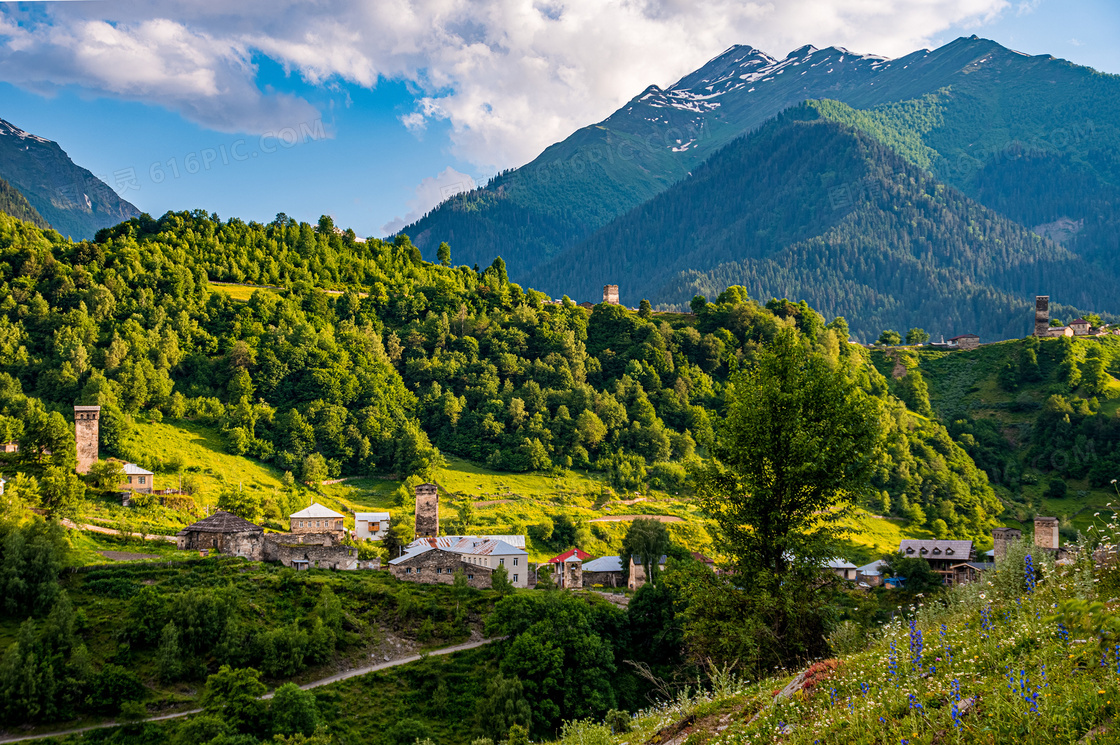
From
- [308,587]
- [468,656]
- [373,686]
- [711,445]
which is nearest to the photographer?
[711,445]

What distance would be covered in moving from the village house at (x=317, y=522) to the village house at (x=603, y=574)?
15.9m

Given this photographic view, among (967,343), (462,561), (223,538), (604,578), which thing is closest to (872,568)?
(604,578)

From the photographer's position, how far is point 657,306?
197000mm

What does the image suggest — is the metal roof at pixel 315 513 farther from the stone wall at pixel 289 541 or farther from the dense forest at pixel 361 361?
the dense forest at pixel 361 361

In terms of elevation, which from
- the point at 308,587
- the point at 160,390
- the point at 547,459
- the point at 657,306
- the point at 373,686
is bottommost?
the point at 373,686

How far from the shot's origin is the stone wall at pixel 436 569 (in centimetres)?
4728

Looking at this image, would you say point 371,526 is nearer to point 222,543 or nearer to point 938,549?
point 222,543

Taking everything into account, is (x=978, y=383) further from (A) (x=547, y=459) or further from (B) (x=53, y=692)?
(B) (x=53, y=692)

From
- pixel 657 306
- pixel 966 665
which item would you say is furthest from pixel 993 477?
pixel 657 306

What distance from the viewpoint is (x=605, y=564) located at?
187 ft

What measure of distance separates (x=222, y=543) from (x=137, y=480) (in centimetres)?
1171

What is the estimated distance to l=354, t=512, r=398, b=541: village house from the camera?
185 ft

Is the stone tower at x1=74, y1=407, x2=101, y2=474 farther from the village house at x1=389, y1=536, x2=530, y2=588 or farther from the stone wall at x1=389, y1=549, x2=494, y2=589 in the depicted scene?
the stone wall at x1=389, y1=549, x2=494, y2=589

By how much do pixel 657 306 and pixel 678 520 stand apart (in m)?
131
